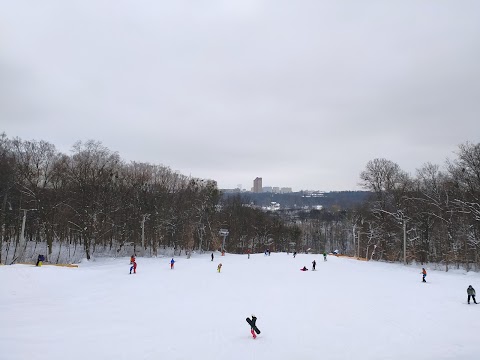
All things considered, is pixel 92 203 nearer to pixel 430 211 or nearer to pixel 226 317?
pixel 226 317

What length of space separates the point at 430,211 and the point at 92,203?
5075 centimetres

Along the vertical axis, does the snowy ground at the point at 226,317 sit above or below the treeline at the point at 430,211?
below

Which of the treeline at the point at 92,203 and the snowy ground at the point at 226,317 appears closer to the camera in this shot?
the snowy ground at the point at 226,317

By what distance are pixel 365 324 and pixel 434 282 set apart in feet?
62.5

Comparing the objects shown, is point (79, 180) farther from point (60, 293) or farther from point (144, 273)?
point (60, 293)

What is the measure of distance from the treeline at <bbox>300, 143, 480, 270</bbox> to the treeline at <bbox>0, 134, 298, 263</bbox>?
108 feet

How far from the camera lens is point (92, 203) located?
5222 centimetres

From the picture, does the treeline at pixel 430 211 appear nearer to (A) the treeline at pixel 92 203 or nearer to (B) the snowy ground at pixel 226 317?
(B) the snowy ground at pixel 226 317

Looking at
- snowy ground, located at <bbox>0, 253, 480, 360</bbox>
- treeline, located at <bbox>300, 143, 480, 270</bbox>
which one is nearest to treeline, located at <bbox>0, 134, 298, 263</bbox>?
→ snowy ground, located at <bbox>0, 253, 480, 360</bbox>

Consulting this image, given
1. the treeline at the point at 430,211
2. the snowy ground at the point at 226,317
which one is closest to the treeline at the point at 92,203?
the snowy ground at the point at 226,317

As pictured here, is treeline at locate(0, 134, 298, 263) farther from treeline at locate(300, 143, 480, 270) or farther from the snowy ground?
treeline at locate(300, 143, 480, 270)

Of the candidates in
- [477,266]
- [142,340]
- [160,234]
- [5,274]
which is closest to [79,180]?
[160,234]

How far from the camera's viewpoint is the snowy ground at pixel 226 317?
1397 cm

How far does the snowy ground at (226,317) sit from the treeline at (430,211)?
15.0m
